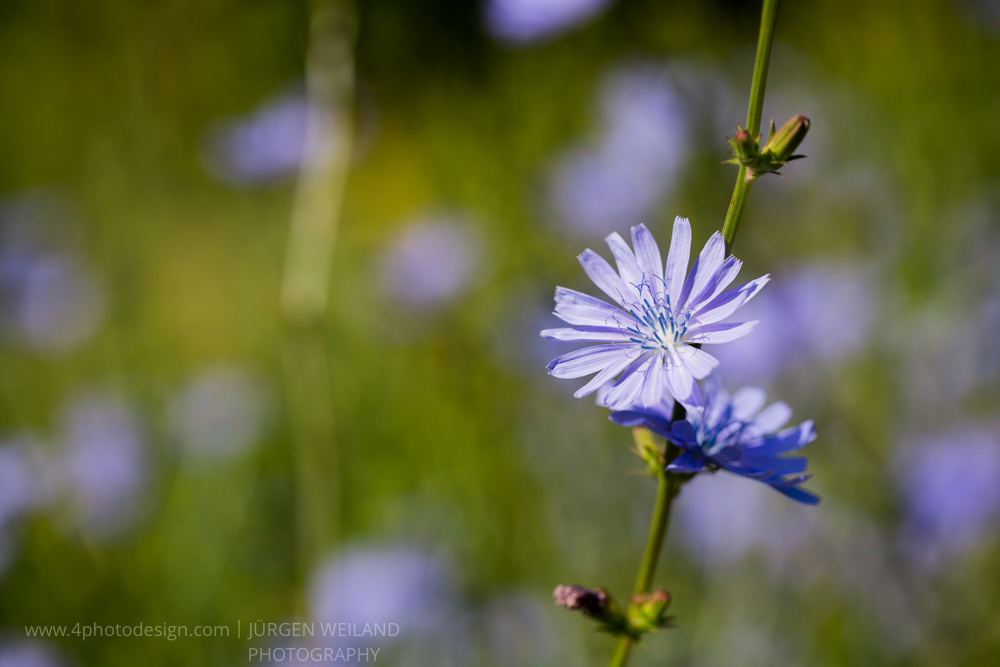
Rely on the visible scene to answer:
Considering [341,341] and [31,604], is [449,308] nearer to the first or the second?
[341,341]

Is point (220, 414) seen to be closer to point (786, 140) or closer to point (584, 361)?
point (584, 361)

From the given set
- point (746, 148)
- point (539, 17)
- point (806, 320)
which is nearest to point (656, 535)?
point (746, 148)

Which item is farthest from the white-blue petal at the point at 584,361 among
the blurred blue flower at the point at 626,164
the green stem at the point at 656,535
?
the blurred blue flower at the point at 626,164

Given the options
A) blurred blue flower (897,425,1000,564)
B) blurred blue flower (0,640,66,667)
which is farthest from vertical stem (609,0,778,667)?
blurred blue flower (0,640,66,667)

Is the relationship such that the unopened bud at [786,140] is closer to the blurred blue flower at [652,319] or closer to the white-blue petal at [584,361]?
the blurred blue flower at [652,319]

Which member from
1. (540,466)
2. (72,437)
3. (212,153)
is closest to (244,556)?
→ (72,437)

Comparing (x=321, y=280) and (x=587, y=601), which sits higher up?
(x=321, y=280)
